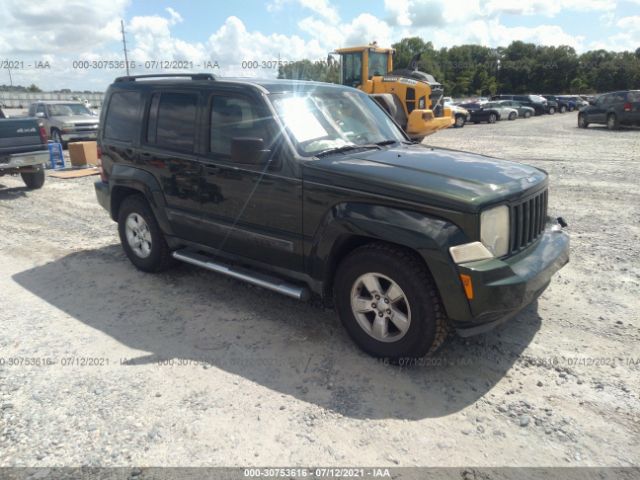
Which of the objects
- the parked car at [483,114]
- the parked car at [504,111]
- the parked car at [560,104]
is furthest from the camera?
the parked car at [560,104]

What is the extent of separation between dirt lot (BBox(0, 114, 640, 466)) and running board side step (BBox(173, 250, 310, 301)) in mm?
400

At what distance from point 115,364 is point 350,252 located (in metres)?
1.97

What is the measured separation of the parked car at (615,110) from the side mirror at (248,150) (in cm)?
2292

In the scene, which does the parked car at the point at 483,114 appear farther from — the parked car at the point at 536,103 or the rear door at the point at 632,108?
the rear door at the point at 632,108

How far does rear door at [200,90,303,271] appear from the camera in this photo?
390 centimetres

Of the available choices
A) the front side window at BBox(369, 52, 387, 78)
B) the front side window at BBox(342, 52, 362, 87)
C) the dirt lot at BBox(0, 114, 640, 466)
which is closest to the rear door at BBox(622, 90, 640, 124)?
the front side window at BBox(369, 52, 387, 78)

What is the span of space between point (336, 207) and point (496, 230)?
3.70 ft

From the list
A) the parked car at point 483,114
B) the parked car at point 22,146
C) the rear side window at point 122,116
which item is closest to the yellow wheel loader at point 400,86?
the parked car at point 22,146

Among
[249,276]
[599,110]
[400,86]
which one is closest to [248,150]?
[249,276]

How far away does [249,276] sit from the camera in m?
4.20

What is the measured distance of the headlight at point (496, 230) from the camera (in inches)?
125

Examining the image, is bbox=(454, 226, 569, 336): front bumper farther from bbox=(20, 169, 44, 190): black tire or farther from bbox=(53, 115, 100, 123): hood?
bbox=(53, 115, 100, 123): hood

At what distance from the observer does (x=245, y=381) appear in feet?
11.3

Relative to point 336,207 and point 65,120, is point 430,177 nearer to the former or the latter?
point 336,207
